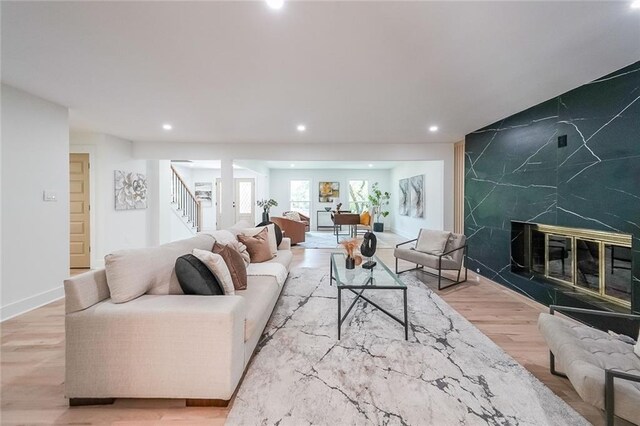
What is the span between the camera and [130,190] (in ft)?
17.7

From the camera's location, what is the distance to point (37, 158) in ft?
10.4

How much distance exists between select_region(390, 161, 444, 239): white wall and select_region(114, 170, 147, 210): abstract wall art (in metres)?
6.29

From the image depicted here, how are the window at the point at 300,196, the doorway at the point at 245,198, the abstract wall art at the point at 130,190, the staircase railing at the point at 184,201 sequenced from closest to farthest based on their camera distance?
1. the abstract wall art at the point at 130,190
2. the staircase railing at the point at 184,201
3. the doorway at the point at 245,198
4. the window at the point at 300,196

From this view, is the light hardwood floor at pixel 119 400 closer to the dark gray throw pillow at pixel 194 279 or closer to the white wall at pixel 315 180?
the dark gray throw pillow at pixel 194 279

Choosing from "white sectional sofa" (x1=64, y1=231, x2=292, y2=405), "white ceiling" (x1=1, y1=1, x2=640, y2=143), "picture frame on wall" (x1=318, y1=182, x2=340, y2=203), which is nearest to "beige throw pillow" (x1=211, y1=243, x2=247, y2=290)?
"white sectional sofa" (x1=64, y1=231, x2=292, y2=405)

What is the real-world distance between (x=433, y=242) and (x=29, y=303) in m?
5.34

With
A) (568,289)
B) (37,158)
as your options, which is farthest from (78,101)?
(568,289)

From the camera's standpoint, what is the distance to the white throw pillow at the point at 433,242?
167 inches

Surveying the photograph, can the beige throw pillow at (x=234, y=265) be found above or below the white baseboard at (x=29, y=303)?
above

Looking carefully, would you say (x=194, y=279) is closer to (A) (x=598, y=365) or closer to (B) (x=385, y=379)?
(B) (x=385, y=379)

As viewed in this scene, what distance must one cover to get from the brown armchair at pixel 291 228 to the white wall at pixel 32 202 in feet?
14.2

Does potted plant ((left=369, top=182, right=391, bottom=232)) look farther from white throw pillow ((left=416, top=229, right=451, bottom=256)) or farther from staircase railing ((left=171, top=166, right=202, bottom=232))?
staircase railing ((left=171, top=166, right=202, bottom=232))

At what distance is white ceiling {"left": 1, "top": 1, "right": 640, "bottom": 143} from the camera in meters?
1.73

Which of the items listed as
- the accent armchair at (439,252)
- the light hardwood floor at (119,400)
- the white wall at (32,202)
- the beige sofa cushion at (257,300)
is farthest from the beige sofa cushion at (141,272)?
the accent armchair at (439,252)
